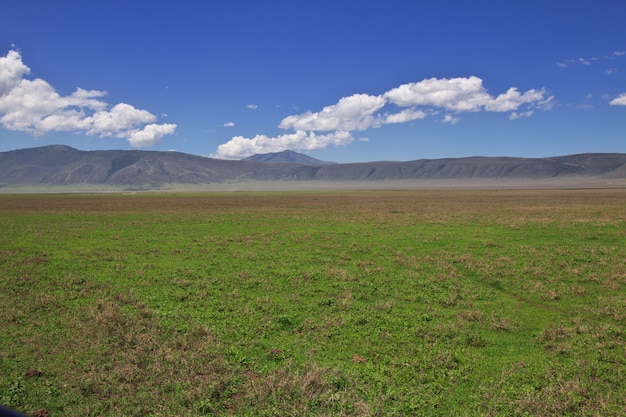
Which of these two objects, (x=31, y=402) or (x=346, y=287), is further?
(x=346, y=287)

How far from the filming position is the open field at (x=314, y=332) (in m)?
7.38

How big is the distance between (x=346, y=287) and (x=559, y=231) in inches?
908

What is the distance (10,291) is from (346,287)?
1232 cm

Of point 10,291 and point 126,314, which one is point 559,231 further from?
point 10,291

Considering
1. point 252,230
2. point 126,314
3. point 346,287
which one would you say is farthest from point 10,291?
point 252,230

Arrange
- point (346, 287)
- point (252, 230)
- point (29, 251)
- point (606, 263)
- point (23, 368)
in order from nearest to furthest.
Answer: point (23, 368)
point (346, 287)
point (606, 263)
point (29, 251)
point (252, 230)

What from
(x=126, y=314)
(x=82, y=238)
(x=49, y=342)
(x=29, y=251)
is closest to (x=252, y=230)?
(x=82, y=238)

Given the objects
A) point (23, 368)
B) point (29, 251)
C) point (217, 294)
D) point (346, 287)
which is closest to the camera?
point (23, 368)

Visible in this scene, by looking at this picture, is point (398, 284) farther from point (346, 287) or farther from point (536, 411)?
point (536, 411)

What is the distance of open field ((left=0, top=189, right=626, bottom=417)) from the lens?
24.2 feet

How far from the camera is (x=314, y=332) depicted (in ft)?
34.8

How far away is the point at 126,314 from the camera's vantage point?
11.8 meters

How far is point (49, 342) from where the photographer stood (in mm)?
9836

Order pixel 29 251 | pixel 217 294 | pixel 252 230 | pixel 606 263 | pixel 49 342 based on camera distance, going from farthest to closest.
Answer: pixel 252 230
pixel 29 251
pixel 606 263
pixel 217 294
pixel 49 342
